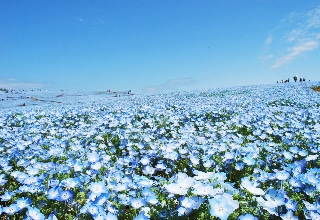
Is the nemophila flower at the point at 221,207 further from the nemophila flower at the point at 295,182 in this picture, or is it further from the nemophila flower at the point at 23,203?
the nemophila flower at the point at 23,203

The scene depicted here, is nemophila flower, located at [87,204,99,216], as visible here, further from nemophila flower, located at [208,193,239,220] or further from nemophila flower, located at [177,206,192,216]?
nemophila flower, located at [208,193,239,220]

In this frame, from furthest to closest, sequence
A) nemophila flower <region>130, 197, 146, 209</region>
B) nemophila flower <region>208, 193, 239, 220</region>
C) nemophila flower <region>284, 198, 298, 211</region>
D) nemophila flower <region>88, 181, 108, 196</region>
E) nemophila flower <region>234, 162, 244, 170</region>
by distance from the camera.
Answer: nemophila flower <region>234, 162, 244, 170</region> < nemophila flower <region>88, 181, 108, 196</region> < nemophila flower <region>130, 197, 146, 209</region> < nemophila flower <region>284, 198, 298, 211</region> < nemophila flower <region>208, 193, 239, 220</region>

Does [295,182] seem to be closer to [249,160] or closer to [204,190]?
[249,160]

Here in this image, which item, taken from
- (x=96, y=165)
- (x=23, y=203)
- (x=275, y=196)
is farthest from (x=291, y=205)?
(x=23, y=203)

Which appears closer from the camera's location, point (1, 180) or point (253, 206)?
point (253, 206)

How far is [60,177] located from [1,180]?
3.04ft

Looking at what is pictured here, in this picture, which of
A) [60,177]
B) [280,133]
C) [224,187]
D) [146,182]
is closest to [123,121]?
[280,133]

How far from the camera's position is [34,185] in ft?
10.7

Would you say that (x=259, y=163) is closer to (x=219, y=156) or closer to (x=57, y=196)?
(x=219, y=156)

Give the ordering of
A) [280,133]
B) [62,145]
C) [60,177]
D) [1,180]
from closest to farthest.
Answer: [60,177] < [1,180] < [62,145] < [280,133]

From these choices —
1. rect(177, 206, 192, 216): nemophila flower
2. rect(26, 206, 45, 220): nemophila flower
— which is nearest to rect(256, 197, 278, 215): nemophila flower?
rect(177, 206, 192, 216): nemophila flower

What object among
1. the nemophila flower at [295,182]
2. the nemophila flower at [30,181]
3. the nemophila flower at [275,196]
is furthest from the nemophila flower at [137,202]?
the nemophila flower at [295,182]

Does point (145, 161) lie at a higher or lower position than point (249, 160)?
lower

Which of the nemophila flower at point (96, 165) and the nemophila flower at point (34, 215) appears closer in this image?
the nemophila flower at point (34, 215)
